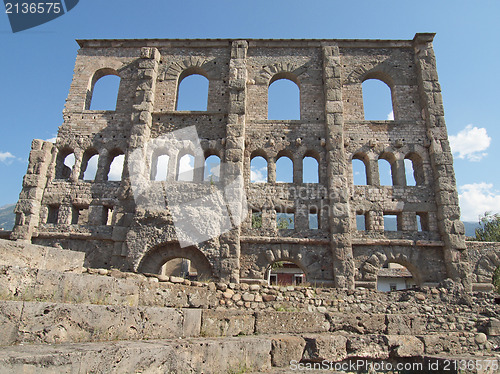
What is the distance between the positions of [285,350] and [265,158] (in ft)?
32.6

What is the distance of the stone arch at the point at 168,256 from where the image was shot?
44.0 feet

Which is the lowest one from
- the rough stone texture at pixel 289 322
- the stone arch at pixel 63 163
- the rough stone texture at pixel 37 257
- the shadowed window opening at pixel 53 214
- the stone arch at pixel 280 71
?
the rough stone texture at pixel 289 322

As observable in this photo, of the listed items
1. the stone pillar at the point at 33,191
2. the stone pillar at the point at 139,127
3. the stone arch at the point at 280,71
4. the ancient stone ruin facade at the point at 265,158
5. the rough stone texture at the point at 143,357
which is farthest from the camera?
the stone arch at the point at 280,71

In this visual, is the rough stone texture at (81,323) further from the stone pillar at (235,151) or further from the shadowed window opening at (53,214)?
the shadowed window opening at (53,214)

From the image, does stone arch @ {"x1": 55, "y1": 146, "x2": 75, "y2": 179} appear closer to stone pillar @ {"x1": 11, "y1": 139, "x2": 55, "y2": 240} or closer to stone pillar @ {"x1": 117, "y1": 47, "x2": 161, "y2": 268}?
stone pillar @ {"x1": 11, "y1": 139, "x2": 55, "y2": 240}

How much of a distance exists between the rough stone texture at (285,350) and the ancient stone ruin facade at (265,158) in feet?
22.3

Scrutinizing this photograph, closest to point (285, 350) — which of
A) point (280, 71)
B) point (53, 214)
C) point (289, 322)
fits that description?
point (289, 322)

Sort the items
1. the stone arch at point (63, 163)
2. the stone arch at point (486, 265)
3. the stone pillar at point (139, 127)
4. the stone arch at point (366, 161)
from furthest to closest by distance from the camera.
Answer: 1. the stone arch at point (63, 163)
2. the stone arch at point (366, 161)
3. the stone pillar at point (139, 127)
4. the stone arch at point (486, 265)

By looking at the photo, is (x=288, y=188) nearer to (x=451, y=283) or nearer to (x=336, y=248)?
(x=336, y=248)

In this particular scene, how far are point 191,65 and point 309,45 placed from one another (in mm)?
5607

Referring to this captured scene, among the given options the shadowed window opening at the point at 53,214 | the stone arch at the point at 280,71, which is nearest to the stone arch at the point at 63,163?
the shadowed window opening at the point at 53,214

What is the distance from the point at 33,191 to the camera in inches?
564

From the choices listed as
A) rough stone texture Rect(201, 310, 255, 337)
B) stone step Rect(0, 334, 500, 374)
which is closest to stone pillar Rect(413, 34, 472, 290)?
stone step Rect(0, 334, 500, 374)

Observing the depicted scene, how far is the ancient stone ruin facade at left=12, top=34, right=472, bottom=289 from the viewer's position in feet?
44.0
